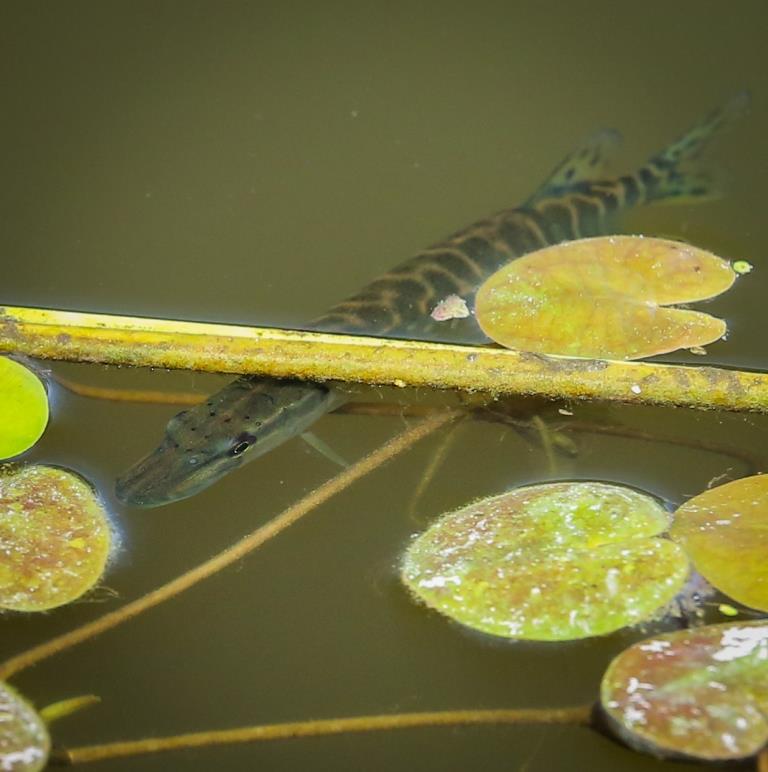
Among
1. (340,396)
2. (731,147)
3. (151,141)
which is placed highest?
(151,141)

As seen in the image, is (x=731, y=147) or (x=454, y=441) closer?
(x=454, y=441)

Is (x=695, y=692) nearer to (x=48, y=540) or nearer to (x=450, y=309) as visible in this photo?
(x=48, y=540)

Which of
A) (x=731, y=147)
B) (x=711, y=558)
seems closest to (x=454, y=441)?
(x=711, y=558)

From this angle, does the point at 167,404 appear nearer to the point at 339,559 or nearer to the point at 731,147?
the point at 339,559

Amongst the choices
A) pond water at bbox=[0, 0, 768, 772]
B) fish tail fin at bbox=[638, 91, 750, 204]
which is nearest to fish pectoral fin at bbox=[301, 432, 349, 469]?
pond water at bbox=[0, 0, 768, 772]

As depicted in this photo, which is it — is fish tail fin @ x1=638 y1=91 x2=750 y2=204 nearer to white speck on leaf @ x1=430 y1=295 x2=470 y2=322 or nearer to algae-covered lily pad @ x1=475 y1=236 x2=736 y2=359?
algae-covered lily pad @ x1=475 y1=236 x2=736 y2=359

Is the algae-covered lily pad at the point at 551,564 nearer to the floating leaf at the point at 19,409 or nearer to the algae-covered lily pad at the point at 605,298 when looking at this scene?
the algae-covered lily pad at the point at 605,298

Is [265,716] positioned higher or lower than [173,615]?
lower
